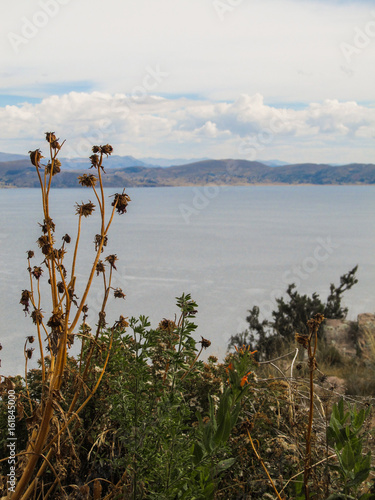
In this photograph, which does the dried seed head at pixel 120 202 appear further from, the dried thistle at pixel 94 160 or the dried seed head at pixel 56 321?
the dried seed head at pixel 56 321

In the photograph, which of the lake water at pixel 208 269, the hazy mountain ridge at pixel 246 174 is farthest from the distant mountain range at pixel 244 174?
the lake water at pixel 208 269

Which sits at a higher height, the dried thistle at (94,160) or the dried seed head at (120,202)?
the dried thistle at (94,160)

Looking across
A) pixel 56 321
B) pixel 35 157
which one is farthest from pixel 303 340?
pixel 35 157

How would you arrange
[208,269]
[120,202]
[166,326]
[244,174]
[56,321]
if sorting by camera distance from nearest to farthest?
[56,321] < [120,202] < [166,326] < [208,269] < [244,174]

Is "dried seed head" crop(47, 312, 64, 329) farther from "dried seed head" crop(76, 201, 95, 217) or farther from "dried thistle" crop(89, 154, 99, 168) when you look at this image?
"dried thistle" crop(89, 154, 99, 168)

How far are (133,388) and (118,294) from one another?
0.41 meters

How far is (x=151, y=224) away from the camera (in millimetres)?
25438

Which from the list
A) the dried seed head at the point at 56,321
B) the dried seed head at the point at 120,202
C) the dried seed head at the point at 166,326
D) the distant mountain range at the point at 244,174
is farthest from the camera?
the distant mountain range at the point at 244,174

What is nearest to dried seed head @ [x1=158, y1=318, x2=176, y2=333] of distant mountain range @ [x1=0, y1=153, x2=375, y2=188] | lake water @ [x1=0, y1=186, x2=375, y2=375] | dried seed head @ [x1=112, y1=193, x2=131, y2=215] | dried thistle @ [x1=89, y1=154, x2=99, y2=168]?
dried seed head @ [x1=112, y1=193, x2=131, y2=215]

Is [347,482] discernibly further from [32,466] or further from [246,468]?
[32,466]

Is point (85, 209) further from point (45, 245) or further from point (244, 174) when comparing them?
point (244, 174)

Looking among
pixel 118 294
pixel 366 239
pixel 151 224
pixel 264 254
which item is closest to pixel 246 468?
pixel 118 294

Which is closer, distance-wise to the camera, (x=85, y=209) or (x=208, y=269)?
(x=85, y=209)

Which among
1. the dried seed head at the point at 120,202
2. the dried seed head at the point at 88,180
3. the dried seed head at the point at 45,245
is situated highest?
the dried seed head at the point at 88,180
